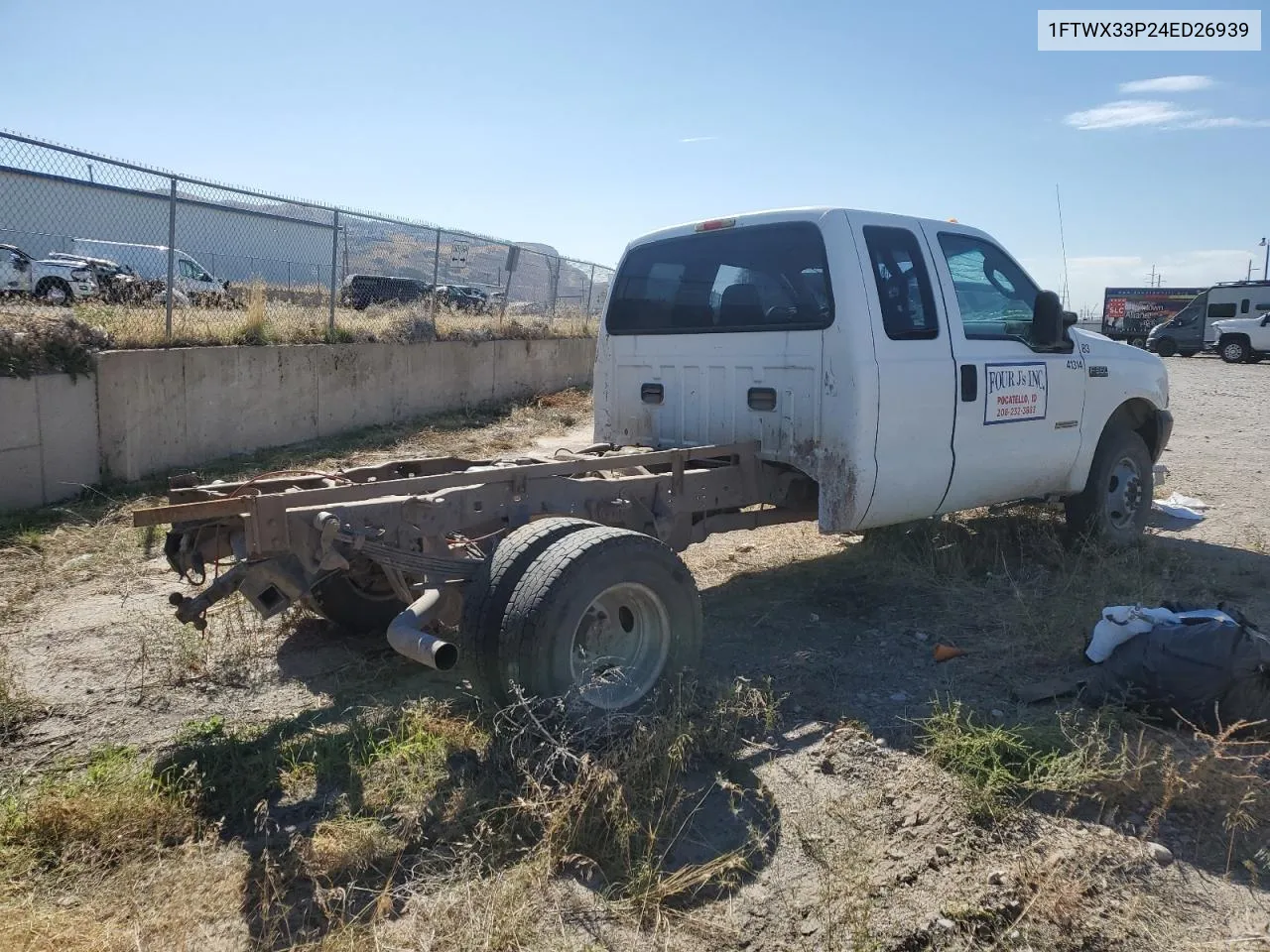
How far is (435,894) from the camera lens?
9.03 ft

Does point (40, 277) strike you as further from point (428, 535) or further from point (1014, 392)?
point (1014, 392)

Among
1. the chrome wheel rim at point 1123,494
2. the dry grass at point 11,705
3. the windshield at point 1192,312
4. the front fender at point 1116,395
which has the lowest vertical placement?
the dry grass at point 11,705

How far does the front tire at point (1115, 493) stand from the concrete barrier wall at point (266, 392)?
7.71 m

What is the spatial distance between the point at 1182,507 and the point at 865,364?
4.95 metres

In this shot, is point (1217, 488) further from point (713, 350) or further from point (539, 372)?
point (539, 372)

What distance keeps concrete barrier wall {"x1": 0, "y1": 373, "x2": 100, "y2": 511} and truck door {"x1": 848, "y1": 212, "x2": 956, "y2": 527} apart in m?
6.52

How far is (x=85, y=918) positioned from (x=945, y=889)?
7.96 ft

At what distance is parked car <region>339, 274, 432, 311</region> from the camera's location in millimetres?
12406

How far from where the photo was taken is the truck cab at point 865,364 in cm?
491

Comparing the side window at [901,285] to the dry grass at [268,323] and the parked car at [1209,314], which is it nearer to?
the dry grass at [268,323]

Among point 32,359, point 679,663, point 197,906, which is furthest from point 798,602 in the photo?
point 32,359

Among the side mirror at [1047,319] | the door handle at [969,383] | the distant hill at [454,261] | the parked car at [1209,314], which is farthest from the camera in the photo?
the parked car at [1209,314]

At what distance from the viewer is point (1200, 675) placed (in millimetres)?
3771

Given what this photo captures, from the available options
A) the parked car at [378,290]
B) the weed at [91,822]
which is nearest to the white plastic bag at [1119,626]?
the weed at [91,822]
